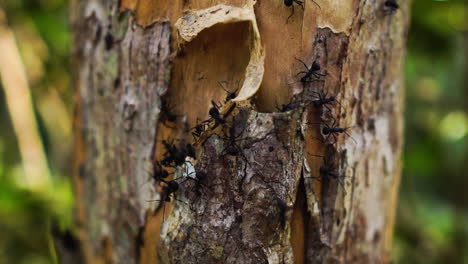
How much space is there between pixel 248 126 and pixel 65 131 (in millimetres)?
4041

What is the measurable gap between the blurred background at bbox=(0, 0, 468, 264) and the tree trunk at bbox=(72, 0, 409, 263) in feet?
5.89

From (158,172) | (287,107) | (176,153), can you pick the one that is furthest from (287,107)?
(158,172)

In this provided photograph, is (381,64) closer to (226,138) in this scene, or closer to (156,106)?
(226,138)

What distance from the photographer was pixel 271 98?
152 cm

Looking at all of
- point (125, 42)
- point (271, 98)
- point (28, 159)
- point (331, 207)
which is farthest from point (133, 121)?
point (28, 159)

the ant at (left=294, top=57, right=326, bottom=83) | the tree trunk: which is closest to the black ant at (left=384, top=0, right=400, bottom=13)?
the tree trunk

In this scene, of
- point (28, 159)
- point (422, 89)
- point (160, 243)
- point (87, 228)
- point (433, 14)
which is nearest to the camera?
point (160, 243)

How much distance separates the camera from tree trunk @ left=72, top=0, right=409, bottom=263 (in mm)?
1468

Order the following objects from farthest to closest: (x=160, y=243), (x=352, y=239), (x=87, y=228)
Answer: (x=87, y=228)
(x=352, y=239)
(x=160, y=243)

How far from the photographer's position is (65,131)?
4922mm

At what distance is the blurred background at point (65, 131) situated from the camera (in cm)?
401

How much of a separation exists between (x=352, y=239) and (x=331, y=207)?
0.84 ft

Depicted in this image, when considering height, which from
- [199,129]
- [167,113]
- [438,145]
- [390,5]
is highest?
[438,145]

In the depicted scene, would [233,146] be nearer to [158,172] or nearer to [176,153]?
[176,153]
